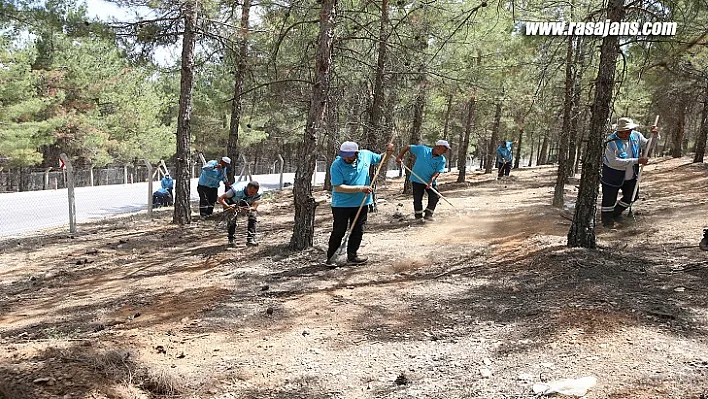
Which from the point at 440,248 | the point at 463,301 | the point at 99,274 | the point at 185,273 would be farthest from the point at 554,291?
the point at 99,274

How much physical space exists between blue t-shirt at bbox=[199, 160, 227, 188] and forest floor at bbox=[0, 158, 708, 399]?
307 centimetres

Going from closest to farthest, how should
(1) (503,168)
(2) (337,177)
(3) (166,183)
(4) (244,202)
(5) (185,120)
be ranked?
(2) (337,177)
(4) (244,202)
(5) (185,120)
(3) (166,183)
(1) (503,168)

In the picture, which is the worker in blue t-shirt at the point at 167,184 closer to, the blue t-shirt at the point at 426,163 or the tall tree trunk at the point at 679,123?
the blue t-shirt at the point at 426,163

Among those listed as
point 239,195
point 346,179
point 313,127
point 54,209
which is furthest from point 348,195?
point 54,209

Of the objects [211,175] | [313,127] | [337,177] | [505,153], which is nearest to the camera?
[337,177]

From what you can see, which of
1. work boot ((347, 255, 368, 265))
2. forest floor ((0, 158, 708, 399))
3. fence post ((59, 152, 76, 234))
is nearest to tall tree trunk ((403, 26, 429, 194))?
forest floor ((0, 158, 708, 399))

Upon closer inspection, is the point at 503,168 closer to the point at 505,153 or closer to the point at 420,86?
the point at 505,153

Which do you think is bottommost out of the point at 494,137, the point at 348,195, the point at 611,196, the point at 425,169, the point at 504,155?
the point at 348,195

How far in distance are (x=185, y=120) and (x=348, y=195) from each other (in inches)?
221

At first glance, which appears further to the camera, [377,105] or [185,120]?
[377,105]

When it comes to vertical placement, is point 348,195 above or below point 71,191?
above

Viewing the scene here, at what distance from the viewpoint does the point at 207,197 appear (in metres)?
12.0

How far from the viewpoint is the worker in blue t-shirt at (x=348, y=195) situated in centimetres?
657

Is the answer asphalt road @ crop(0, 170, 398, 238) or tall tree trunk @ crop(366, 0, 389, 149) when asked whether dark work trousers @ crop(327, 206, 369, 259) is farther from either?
asphalt road @ crop(0, 170, 398, 238)
